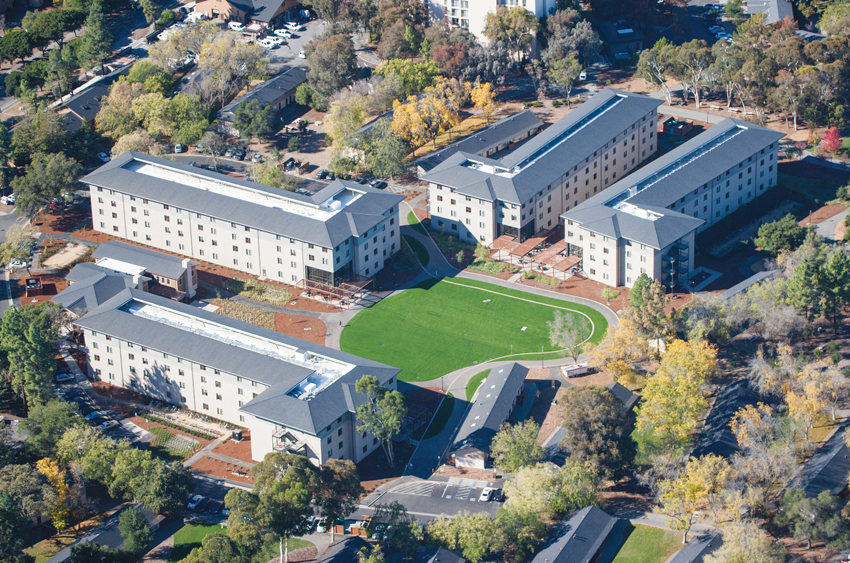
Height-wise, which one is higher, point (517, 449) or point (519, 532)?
point (517, 449)

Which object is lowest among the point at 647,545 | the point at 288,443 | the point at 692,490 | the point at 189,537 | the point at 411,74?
the point at 647,545

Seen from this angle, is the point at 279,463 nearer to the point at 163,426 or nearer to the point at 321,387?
the point at 321,387

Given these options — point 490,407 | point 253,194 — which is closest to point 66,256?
point 253,194

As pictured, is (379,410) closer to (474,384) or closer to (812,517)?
(474,384)

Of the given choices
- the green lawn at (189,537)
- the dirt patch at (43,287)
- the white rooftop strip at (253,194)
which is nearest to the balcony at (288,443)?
the green lawn at (189,537)

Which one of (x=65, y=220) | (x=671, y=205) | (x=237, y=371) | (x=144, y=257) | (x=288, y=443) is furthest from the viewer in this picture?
(x=65, y=220)

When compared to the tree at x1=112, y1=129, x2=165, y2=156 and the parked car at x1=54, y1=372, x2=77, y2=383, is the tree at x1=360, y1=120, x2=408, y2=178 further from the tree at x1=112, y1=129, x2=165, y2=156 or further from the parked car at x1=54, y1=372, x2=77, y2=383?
the parked car at x1=54, y1=372, x2=77, y2=383

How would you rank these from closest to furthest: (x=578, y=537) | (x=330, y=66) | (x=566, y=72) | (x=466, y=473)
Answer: (x=578, y=537)
(x=466, y=473)
(x=566, y=72)
(x=330, y=66)

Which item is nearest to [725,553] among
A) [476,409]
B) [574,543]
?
[574,543]

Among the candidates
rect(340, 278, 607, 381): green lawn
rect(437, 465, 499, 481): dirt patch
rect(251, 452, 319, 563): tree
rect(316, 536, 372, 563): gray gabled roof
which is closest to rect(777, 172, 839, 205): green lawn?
rect(340, 278, 607, 381): green lawn
